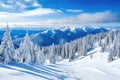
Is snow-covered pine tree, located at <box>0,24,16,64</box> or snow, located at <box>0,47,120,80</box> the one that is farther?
snow-covered pine tree, located at <box>0,24,16,64</box>

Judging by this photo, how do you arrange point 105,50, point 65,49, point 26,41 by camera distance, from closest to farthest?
1. point 26,41
2. point 105,50
3. point 65,49

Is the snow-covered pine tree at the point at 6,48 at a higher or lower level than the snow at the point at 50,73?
higher

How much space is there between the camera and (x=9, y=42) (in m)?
52.0

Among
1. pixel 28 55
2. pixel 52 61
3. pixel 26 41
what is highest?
pixel 26 41

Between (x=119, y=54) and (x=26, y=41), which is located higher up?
(x=26, y=41)

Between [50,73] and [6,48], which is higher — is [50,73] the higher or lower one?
the lower one

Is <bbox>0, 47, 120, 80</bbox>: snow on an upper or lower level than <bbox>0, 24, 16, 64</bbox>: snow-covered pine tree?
lower

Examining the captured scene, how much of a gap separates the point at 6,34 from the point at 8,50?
4047 mm

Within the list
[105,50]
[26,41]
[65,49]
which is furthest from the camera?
[65,49]

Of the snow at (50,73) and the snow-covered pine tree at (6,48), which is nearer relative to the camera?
the snow at (50,73)

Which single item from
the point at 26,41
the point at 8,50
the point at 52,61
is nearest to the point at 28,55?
the point at 26,41

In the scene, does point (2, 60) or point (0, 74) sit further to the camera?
point (2, 60)

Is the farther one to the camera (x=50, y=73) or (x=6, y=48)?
(x=6, y=48)

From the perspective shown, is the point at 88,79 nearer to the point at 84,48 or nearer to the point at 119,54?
the point at 119,54
